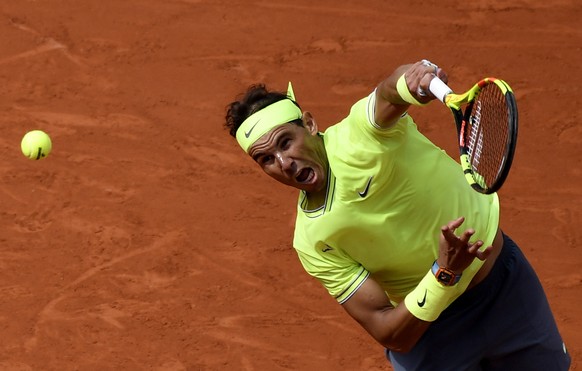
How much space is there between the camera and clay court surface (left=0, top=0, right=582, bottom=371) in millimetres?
7699

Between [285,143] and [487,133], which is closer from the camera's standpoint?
[487,133]

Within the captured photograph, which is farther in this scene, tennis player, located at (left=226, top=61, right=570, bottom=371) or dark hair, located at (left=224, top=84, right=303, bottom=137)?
dark hair, located at (left=224, top=84, right=303, bottom=137)

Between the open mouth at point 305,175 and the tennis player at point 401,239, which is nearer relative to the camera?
→ the tennis player at point 401,239

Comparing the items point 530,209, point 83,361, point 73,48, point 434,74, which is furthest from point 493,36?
point 434,74

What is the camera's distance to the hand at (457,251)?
444 centimetres

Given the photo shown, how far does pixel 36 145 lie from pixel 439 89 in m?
4.57

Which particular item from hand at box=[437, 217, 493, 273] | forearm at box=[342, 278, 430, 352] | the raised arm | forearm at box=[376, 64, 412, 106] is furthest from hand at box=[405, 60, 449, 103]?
forearm at box=[342, 278, 430, 352]

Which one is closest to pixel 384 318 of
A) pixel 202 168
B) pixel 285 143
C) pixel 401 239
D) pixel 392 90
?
pixel 401 239

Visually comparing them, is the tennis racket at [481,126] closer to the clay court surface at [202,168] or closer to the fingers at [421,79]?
the fingers at [421,79]

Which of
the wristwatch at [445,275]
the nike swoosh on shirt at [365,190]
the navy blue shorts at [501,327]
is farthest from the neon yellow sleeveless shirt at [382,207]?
the wristwatch at [445,275]

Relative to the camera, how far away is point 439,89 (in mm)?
4211

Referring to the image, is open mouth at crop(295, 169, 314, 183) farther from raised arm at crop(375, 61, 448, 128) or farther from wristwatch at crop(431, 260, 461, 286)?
wristwatch at crop(431, 260, 461, 286)

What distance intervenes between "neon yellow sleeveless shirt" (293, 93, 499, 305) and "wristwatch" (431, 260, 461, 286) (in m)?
0.36

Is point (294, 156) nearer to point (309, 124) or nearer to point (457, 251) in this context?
point (309, 124)
